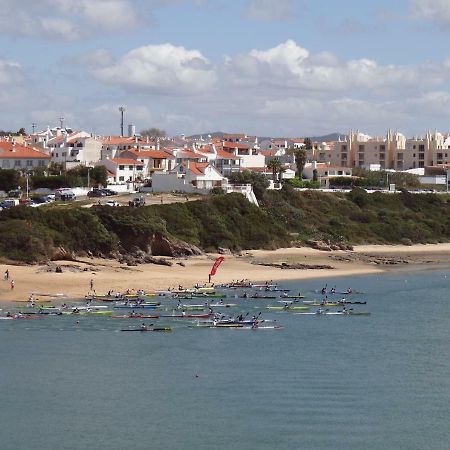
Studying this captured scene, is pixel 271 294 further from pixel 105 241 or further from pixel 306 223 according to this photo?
pixel 306 223

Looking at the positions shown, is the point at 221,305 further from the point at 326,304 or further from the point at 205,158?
the point at 205,158

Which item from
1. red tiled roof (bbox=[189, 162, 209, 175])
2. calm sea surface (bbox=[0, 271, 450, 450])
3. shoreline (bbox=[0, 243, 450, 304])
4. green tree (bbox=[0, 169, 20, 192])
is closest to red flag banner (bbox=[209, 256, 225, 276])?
shoreline (bbox=[0, 243, 450, 304])

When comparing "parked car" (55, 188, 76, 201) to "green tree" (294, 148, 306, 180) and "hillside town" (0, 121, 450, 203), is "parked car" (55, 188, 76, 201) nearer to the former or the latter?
"hillside town" (0, 121, 450, 203)

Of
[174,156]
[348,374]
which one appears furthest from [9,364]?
[174,156]

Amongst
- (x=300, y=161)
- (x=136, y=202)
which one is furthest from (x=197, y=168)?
(x=300, y=161)

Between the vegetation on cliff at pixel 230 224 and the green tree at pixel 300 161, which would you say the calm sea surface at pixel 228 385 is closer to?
the vegetation on cliff at pixel 230 224

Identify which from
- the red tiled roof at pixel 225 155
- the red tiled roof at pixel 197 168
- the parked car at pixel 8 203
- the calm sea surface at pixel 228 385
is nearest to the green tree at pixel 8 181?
the parked car at pixel 8 203
